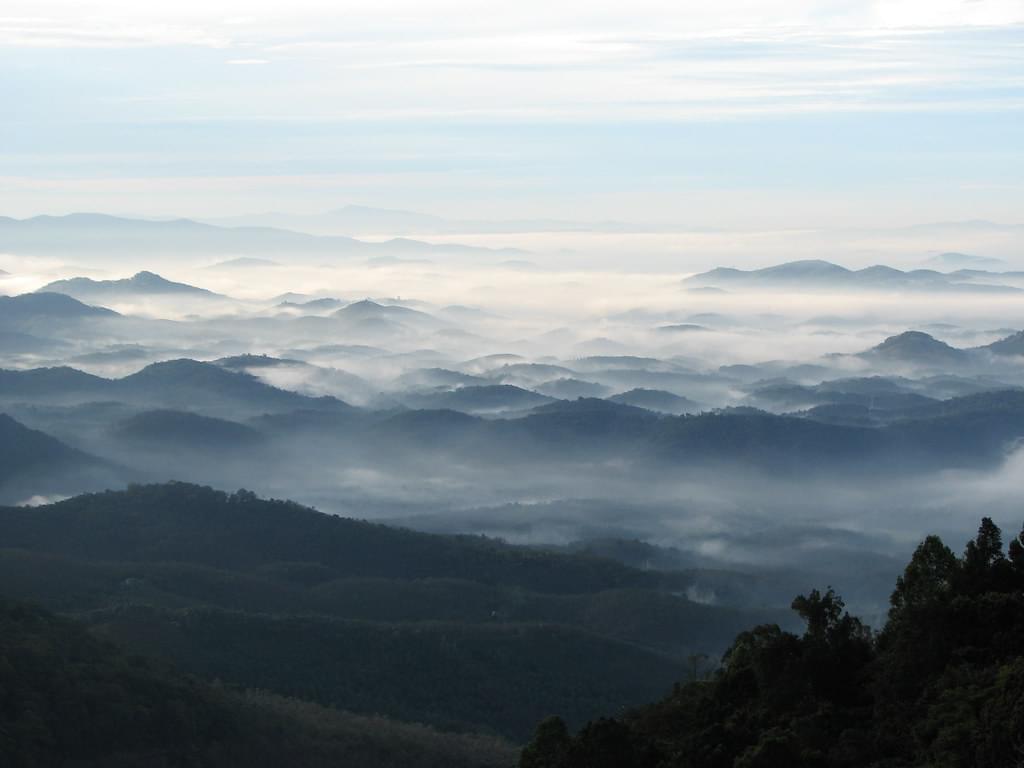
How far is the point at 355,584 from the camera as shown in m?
117

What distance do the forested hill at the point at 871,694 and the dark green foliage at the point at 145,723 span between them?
97.7ft

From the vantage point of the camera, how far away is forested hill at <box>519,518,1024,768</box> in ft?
101

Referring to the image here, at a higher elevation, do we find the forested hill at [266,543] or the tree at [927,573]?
the forested hill at [266,543]

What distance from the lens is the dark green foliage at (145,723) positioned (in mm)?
62625

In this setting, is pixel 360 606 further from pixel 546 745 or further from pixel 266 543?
pixel 546 745

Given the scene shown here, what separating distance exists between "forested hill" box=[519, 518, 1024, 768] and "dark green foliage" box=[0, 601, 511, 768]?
1172 inches

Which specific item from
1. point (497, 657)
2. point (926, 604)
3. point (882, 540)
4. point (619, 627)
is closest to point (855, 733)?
point (926, 604)

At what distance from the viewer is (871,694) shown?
3644 centimetres

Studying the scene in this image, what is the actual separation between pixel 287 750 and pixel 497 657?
3013 centimetres

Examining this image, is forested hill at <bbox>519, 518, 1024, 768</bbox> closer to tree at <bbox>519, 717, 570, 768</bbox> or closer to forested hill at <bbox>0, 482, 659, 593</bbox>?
tree at <bbox>519, 717, 570, 768</bbox>

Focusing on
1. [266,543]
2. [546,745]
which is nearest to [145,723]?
[546,745]

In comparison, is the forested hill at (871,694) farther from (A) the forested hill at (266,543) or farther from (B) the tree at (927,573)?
(A) the forested hill at (266,543)

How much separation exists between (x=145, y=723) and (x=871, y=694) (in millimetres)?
38643

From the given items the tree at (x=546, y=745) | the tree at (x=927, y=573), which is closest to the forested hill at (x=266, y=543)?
the tree at (x=546, y=745)
